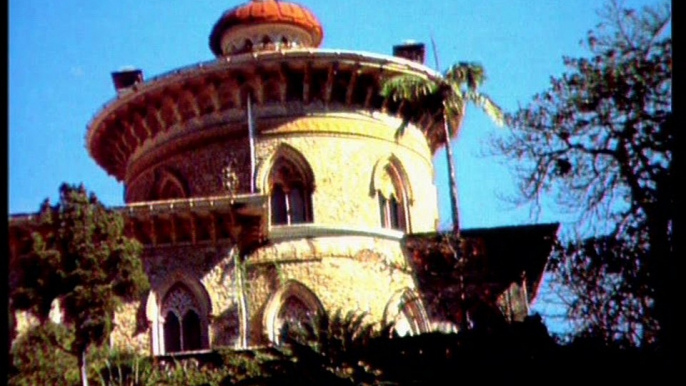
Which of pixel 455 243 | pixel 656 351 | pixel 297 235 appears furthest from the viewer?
pixel 297 235

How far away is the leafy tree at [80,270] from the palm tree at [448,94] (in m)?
7.09

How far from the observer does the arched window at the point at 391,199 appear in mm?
28562

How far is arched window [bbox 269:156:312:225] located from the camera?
2770 centimetres

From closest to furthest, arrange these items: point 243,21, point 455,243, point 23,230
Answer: point 23,230 < point 455,243 < point 243,21

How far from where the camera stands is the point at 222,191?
1085 inches

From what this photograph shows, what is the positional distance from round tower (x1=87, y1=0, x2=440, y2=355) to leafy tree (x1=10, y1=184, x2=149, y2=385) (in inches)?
164

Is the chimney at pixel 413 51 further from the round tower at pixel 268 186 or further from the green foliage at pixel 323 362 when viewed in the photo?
the green foliage at pixel 323 362

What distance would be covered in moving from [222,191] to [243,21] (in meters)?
4.43

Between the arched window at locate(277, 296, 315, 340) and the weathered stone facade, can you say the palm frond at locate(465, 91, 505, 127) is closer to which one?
the weathered stone facade

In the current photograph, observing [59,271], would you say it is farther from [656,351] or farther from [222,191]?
[656,351]

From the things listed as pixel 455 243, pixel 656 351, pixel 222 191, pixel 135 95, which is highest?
pixel 135 95

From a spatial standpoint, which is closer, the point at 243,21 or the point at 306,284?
the point at 306,284

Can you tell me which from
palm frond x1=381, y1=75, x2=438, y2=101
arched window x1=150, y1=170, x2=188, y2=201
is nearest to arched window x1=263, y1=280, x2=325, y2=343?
arched window x1=150, y1=170, x2=188, y2=201

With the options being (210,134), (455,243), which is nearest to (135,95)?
(210,134)
